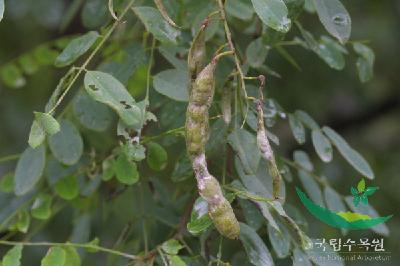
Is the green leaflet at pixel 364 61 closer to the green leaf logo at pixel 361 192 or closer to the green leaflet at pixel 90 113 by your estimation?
the green leaf logo at pixel 361 192

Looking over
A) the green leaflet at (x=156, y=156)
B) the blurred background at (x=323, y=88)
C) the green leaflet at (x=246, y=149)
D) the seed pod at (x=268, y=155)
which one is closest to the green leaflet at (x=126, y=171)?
the green leaflet at (x=156, y=156)

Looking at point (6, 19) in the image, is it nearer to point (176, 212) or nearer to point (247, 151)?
point (176, 212)

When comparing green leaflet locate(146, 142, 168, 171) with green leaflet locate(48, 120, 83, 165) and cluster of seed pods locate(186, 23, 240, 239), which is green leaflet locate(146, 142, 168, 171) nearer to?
green leaflet locate(48, 120, 83, 165)

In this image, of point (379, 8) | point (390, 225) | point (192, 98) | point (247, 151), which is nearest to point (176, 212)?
point (247, 151)

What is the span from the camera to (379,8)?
2375 millimetres

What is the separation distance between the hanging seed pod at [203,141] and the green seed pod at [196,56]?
0.05 meters

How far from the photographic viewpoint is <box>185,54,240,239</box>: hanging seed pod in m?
0.80

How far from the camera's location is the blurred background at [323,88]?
203 centimetres

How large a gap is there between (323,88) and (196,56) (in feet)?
4.59

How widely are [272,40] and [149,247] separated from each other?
379 mm

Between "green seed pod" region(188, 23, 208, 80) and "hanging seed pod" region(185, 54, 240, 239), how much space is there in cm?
5

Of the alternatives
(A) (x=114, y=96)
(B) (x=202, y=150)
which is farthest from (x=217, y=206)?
(A) (x=114, y=96)

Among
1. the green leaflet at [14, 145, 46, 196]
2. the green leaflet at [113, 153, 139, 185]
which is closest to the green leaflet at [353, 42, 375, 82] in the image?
the green leaflet at [113, 153, 139, 185]

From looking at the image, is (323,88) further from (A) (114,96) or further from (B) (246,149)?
(A) (114,96)
